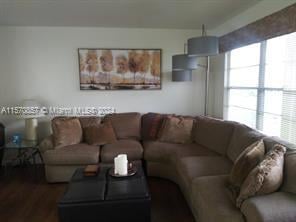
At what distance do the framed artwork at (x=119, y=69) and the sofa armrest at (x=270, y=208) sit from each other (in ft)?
9.46

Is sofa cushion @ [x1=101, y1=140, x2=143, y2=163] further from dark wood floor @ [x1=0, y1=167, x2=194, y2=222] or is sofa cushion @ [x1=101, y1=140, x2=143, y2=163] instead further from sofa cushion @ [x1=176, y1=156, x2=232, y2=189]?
sofa cushion @ [x1=176, y1=156, x2=232, y2=189]

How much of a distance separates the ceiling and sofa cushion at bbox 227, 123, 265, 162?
1497 millimetres

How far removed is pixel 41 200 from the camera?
286 cm

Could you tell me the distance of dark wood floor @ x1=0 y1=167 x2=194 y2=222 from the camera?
2498mm

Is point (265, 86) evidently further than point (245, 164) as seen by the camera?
Yes

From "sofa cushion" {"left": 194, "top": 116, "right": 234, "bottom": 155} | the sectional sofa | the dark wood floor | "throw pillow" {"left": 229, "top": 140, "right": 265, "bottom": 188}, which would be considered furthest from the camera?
"sofa cushion" {"left": 194, "top": 116, "right": 234, "bottom": 155}

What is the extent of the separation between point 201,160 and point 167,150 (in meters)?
0.66

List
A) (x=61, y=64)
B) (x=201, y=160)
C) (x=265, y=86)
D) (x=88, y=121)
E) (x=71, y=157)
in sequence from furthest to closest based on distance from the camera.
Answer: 1. (x=61, y=64)
2. (x=88, y=121)
3. (x=71, y=157)
4. (x=265, y=86)
5. (x=201, y=160)

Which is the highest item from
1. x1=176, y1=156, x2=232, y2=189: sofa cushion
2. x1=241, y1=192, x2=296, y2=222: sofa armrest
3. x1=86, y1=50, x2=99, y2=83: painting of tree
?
x1=86, y1=50, x2=99, y2=83: painting of tree

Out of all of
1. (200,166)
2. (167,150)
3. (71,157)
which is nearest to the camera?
(200,166)

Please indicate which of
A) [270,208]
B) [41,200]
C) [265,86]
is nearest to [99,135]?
[41,200]

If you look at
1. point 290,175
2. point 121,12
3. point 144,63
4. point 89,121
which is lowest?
point 290,175

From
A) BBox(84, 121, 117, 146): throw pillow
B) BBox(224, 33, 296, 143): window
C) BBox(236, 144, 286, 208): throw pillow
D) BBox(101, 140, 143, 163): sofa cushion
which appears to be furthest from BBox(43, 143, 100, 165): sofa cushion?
BBox(224, 33, 296, 143): window

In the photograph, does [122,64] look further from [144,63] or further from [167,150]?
[167,150]
